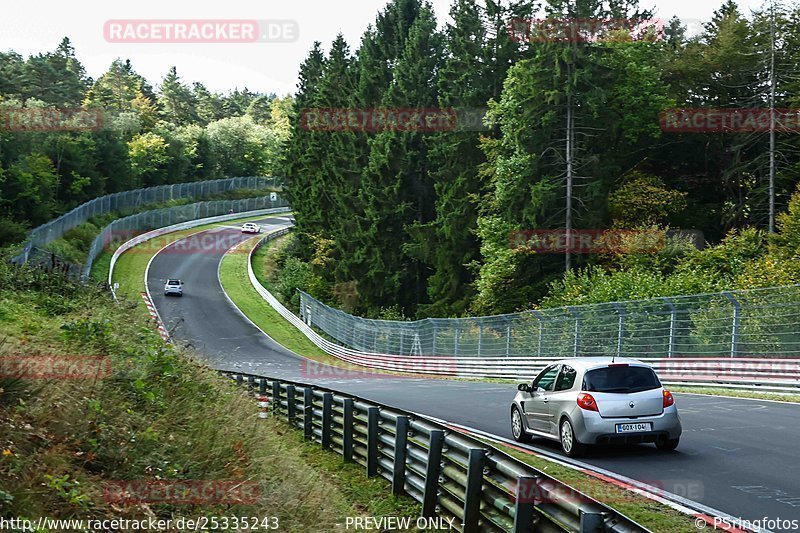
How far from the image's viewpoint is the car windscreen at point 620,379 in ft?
43.9

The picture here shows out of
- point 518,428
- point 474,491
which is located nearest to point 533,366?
point 518,428

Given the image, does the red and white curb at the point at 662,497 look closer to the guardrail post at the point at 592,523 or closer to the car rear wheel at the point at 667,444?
the car rear wheel at the point at 667,444

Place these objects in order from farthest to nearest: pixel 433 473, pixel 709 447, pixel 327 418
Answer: pixel 327 418 → pixel 709 447 → pixel 433 473

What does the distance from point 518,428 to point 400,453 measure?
446cm

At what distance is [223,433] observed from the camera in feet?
35.7

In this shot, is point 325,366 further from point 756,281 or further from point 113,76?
point 113,76

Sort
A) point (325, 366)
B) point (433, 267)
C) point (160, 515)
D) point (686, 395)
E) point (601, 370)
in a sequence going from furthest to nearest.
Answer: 1. point (433, 267)
2. point (325, 366)
3. point (686, 395)
4. point (601, 370)
5. point (160, 515)

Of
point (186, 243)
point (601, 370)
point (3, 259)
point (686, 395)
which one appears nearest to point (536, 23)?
point (686, 395)

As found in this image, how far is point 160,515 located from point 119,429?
1449 millimetres

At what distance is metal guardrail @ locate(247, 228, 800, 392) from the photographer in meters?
22.6

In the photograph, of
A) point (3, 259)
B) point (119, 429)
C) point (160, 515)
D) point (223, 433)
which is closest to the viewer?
point (160, 515)

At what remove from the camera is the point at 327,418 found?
16172mm

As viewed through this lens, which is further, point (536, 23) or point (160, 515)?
point (536, 23)

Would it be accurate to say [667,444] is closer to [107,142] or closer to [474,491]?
[474,491]
